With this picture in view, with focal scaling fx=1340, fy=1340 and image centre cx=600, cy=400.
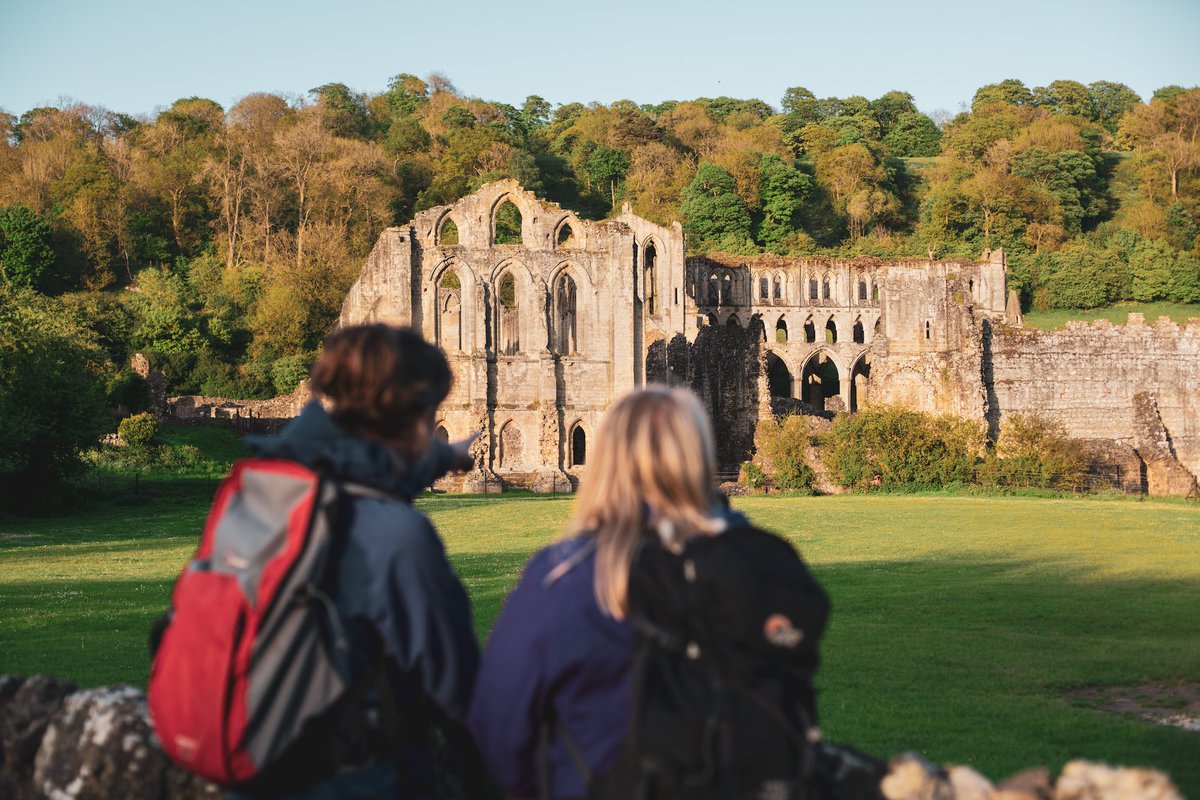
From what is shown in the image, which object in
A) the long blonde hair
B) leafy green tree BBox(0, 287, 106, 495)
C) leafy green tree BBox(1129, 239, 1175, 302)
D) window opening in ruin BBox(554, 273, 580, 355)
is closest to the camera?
the long blonde hair

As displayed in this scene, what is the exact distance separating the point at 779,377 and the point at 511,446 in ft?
102

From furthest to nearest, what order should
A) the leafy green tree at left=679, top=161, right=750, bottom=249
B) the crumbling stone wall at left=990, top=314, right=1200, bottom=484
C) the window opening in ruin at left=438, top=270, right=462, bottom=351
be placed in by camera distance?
the leafy green tree at left=679, top=161, right=750, bottom=249
the crumbling stone wall at left=990, top=314, right=1200, bottom=484
the window opening in ruin at left=438, top=270, right=462, bottom=351

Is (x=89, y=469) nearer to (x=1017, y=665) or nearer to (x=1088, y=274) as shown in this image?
(x=1017, y=665)

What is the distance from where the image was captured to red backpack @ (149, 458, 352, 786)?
3746mm

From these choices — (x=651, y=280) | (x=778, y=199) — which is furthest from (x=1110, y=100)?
(x=651, y=280)

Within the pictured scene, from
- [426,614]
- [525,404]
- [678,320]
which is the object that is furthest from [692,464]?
[678,320]

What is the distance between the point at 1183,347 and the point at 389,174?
49237mm

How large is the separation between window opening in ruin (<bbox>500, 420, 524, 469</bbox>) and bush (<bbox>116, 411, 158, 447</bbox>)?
12.8 m

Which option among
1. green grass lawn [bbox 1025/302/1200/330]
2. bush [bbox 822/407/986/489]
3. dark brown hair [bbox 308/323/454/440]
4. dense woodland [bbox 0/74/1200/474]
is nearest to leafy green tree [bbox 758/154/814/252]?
dense woodland [bbox 0/74/1200/474]

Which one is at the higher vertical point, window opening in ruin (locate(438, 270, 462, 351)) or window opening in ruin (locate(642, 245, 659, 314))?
window opening in ruin (locate(642, 245, 659, 314))

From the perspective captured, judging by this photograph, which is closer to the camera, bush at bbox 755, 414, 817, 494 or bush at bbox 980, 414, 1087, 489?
bush at bbox 980, 414, 1087, 489

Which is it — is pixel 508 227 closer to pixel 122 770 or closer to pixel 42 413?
pixel 42 413

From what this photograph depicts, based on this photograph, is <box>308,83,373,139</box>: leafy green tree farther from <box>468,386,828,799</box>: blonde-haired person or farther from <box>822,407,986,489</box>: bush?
<box>468,386,828,799</box>: blonde-haired person

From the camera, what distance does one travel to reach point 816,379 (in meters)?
78.0
